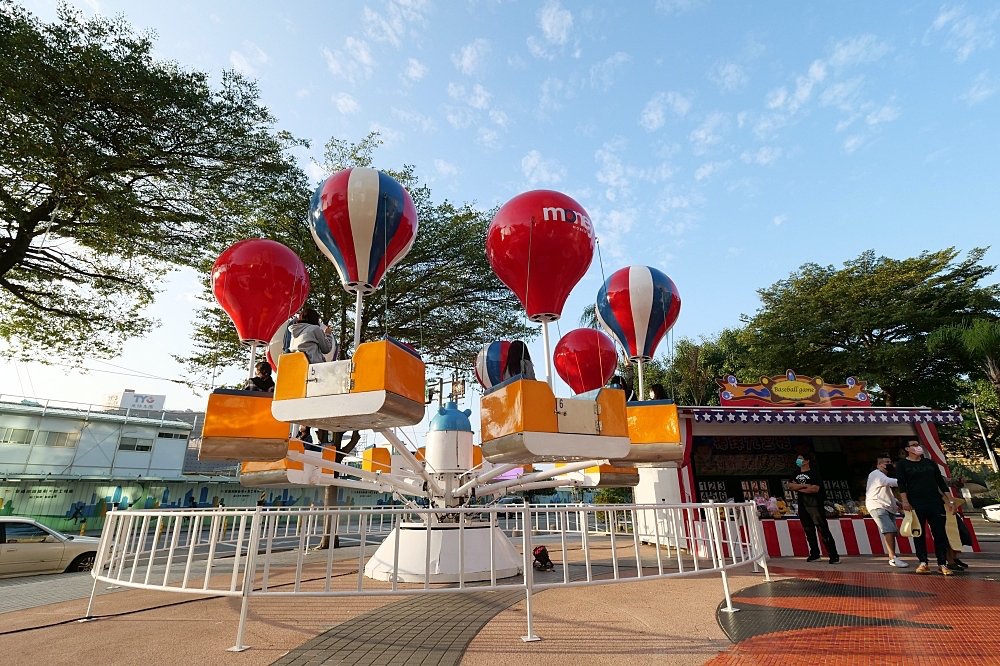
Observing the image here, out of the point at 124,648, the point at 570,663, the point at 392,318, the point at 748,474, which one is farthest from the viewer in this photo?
the point at 392,318

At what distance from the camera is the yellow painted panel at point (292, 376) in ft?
12.7

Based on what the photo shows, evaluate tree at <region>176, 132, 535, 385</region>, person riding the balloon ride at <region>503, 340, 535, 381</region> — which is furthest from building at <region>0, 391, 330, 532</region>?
person riding the balloon ride at <region>503, 340, 535, 381</region>

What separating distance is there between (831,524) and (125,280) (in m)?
17.5

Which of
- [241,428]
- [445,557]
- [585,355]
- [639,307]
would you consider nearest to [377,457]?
[445,557]

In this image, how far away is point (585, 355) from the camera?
7754 mm

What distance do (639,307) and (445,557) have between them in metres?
4.23

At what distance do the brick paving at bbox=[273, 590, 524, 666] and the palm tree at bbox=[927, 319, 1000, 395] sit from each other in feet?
74.0

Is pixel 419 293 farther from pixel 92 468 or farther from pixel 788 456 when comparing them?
pixel 92 468

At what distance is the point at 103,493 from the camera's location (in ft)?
82.4

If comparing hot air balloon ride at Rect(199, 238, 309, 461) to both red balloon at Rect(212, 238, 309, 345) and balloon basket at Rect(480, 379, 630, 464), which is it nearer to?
red balloon at Rect(212, 238, 309, 345)

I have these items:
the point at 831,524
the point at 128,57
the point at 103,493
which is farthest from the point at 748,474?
the point at 103,493

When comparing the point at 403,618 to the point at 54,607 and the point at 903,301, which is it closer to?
the point at 54,607

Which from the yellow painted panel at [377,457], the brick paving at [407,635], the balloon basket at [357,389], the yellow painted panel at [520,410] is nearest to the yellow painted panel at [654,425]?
the yellow painted panel at [520,410]

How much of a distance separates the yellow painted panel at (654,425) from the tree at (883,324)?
22297 millimetres
